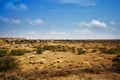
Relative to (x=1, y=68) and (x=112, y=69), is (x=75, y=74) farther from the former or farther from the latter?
(x=1, y=68)

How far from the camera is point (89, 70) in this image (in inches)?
473

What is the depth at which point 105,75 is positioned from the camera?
1112 centimetres

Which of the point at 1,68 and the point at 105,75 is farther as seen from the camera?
the point at 1,68

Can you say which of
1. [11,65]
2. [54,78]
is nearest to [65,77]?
[54,78]

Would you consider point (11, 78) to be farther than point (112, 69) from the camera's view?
No

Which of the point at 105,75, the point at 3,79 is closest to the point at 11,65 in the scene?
the point at 3,79

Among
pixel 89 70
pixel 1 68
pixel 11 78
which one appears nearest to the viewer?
pixel 11 78

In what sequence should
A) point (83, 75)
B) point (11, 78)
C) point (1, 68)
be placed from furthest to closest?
point (1, 68), point (83, 75), point (11, 78)

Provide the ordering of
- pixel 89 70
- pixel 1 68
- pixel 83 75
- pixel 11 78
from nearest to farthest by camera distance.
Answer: pixel 11 78
pixel 83 75
pixel 89 70
pixel 1 68

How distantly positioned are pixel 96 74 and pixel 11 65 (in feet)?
21.8

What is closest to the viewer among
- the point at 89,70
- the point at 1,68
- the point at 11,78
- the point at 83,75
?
the point at 11,78

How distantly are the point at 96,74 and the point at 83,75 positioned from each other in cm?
92

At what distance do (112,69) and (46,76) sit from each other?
4.67m

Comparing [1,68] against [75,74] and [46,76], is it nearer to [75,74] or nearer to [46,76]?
[46,76]
